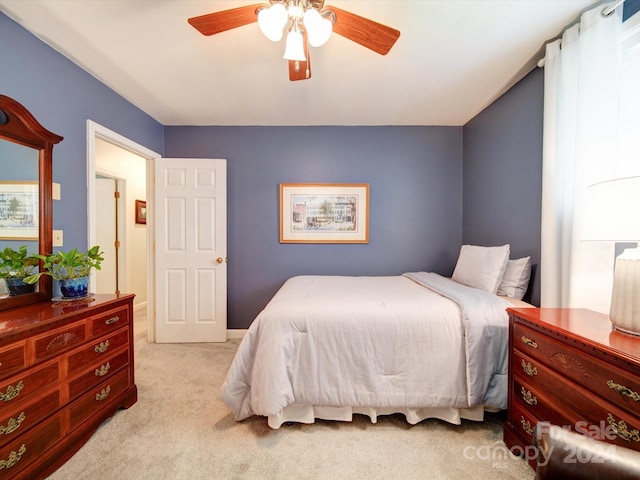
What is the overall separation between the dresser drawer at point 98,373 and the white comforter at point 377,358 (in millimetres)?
761

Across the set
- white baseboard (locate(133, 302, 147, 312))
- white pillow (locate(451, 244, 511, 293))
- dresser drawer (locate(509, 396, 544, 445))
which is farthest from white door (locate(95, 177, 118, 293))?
dresser drawer (locate(509, 396, 544, 445))

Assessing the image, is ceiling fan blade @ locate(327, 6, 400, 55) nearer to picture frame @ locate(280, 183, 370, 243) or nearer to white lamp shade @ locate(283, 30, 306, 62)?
white lamp shade @ locate(283, 30, 306, 62)

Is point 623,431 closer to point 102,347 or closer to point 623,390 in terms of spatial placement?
point 623,390

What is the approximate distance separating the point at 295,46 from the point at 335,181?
6.04 feet

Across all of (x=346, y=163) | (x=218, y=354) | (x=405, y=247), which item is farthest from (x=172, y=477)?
(x=346, y=163)

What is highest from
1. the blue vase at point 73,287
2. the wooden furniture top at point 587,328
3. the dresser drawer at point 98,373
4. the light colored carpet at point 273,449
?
the blue vase at point 73,287

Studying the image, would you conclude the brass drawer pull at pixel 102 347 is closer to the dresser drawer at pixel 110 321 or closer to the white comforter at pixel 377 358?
the dresser drawer at pixel 110 321

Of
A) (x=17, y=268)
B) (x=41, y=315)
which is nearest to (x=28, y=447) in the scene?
(x=41, y=315)

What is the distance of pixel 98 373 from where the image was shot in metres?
1.55

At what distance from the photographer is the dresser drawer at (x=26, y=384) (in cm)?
110

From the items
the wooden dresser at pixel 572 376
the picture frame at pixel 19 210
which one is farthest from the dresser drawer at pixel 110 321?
the wooden dresser at pixel 572 376

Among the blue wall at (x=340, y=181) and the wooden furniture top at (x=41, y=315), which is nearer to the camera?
the wooden furniture top at (x=41, y=315)

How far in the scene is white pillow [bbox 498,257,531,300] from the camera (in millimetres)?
1953

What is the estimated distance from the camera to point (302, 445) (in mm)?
1477
